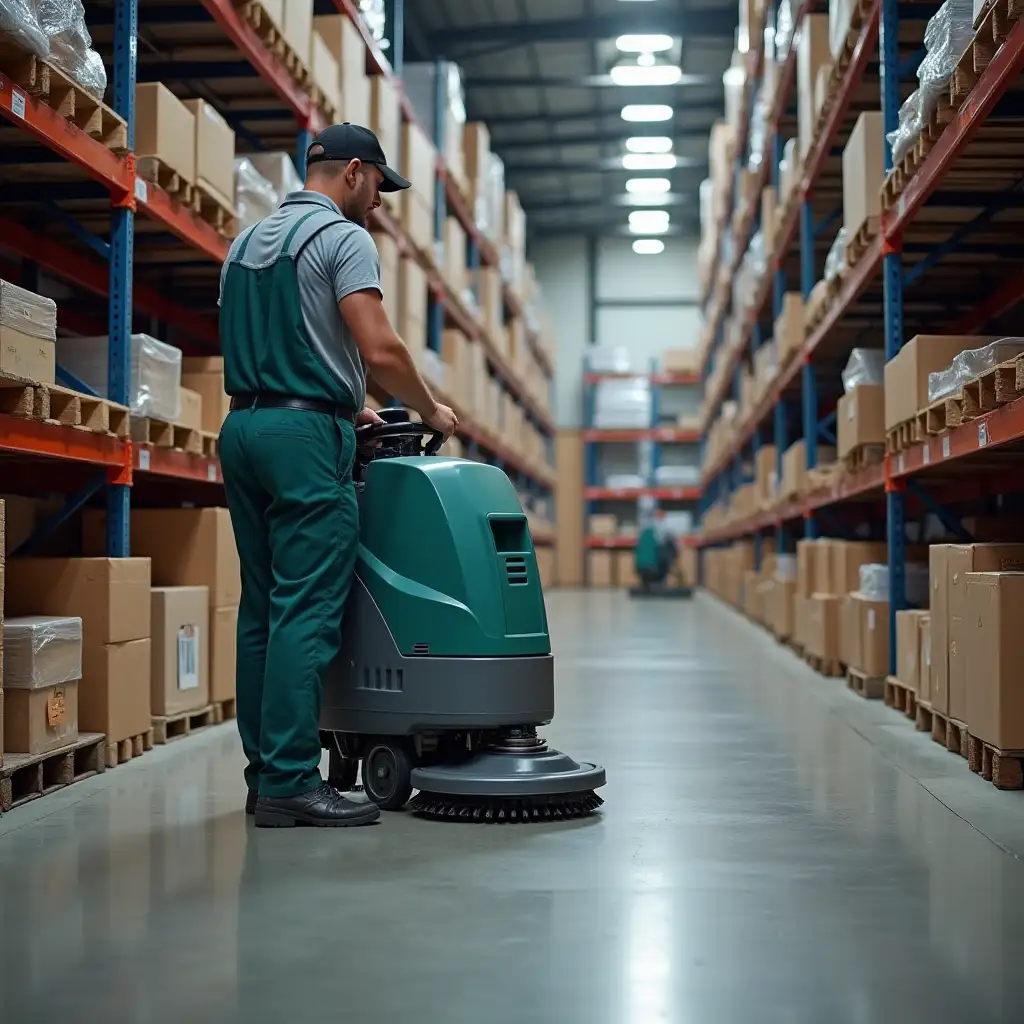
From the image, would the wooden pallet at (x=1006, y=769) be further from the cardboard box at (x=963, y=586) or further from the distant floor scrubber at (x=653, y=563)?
the distant floor scrubber at (x=653, y=563)

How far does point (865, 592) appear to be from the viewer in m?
7.49

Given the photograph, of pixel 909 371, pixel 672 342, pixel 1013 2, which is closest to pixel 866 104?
pixel 909 371

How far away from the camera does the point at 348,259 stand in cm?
364

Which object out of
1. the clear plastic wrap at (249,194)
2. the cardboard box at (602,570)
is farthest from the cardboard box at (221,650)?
the cardboard box at (602,570)

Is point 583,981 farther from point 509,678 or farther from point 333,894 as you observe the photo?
point 509,678

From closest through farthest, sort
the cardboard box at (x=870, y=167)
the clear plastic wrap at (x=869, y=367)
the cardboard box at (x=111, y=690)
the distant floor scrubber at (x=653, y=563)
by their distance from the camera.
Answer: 1. the cardboard box at (x=111, y=690)
2. the cardboard box at (x=870, y=167)
3. the clear plastic wrap at (x=869, y=367)
4. the distant floor scrubber at (x=653, y=563)

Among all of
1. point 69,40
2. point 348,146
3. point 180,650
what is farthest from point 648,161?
point 348,146

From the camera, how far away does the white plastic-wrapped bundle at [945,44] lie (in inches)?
198

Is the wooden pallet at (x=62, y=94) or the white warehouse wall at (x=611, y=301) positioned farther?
the white warehouse wall at (x=611, y=301)

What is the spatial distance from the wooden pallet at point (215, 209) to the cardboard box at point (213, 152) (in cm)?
1

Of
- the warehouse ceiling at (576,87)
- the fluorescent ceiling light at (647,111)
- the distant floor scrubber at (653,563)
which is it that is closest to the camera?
the warehouse ceiling at (576,87)

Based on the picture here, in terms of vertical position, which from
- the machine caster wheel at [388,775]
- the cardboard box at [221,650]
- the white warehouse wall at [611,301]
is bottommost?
the machine caster wheel at [388,775]

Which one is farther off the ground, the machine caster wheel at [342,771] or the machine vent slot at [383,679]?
the machine vent slot at [383,679]

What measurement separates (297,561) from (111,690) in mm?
1683
